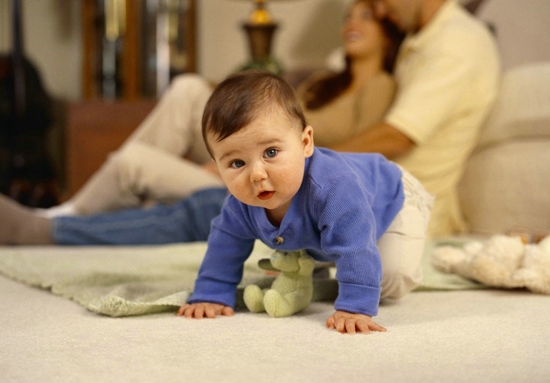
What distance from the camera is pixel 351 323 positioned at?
93 centimetres

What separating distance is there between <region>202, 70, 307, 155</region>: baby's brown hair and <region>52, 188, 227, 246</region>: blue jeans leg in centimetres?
84

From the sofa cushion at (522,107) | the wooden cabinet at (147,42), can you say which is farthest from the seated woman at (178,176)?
the wooden cabinet at (147,42)

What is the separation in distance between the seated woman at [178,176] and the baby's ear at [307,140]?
2.40ft

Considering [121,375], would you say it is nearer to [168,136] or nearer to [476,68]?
[476,68]

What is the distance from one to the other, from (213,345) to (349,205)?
0.27 metres

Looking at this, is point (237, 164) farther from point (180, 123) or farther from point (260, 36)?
point (260, 36)

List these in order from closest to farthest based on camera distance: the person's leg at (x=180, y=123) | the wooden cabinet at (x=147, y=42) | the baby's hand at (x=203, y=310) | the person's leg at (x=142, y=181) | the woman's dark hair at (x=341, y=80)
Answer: the baby's hand at (x=203, y=310) < the person's leg at (x=142, y=181) < the woman's dark hair at (x=341, y=80) < the person's leg at (x=180, y=123) < the wooden cabinet at (x=147, y=42)

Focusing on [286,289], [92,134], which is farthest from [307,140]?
[92,134]

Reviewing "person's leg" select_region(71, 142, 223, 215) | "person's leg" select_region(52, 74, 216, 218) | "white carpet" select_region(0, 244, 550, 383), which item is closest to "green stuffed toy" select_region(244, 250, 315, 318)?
"white carpet" select_region(0, 244, 550, 383)

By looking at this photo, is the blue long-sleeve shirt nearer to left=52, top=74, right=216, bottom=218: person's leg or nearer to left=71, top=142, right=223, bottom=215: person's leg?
left=71, top=142, right=223, bottom=215: person's leg

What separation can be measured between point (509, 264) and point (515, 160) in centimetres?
65

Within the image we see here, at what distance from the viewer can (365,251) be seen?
37.5 inches

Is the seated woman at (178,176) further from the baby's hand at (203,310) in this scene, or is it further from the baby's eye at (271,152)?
the baby's eye at (271,152)

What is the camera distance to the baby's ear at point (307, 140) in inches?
38.4
